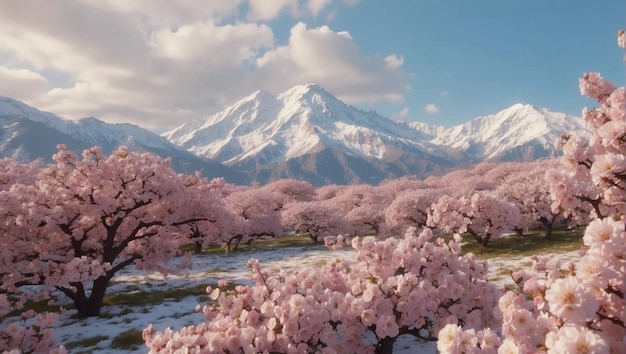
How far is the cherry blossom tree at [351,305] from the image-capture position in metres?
6.13

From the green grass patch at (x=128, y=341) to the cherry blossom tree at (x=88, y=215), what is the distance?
84.2 inches

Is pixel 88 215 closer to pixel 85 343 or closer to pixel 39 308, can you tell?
pixel 85 343

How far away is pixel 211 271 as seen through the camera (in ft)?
83.1

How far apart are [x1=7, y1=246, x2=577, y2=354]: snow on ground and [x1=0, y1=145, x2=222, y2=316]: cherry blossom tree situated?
1468mm

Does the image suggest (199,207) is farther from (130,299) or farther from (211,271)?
(211,271)

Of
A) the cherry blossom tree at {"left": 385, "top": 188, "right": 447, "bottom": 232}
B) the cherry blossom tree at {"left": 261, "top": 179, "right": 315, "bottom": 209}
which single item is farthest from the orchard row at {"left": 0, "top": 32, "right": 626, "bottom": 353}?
the cherry blossom tree at {"left": 261, "top": 179, "right": 315, "bottom": 209}

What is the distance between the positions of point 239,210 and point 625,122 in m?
35.8

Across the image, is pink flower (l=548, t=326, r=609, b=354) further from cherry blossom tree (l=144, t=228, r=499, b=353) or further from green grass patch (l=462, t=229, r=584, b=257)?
green grass patch (l=462, t=229, r=584, b=257)

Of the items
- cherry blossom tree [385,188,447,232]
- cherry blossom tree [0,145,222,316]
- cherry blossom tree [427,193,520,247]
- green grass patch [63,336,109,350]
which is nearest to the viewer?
green grass patch [63,336,109,350]

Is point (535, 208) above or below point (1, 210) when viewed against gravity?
below

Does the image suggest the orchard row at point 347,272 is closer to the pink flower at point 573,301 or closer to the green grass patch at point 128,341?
the pink flower at point 573,301

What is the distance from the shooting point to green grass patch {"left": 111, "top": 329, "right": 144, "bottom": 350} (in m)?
11.8

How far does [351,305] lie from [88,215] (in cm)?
1214

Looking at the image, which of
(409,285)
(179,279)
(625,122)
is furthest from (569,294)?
(179,279)
